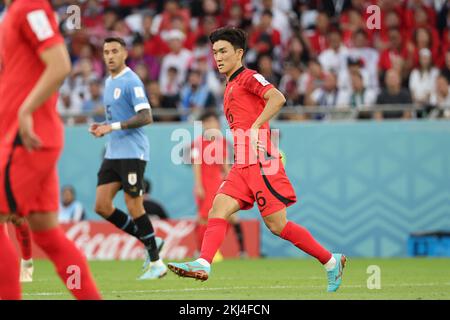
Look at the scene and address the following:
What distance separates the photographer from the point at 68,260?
709cm

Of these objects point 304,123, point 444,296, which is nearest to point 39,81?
point 444,296

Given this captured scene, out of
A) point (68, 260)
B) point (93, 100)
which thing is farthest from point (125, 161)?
point (93, 100)

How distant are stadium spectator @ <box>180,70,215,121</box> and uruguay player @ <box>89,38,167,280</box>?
6982 mm

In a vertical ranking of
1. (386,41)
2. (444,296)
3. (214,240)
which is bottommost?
(444,296)

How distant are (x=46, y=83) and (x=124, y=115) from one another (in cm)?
583

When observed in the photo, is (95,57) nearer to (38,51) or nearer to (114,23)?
(114,23)

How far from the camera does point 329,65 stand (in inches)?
789

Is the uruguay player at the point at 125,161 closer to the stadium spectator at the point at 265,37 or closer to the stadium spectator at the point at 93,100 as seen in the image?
the stadium spectator at the point at 93,100

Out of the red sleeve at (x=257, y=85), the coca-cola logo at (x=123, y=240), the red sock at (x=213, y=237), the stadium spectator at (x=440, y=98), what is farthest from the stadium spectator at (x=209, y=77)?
the red sock at (x=213, y=237)

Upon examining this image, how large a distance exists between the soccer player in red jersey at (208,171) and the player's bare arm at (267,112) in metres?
7.50

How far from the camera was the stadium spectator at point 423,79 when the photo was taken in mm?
19047

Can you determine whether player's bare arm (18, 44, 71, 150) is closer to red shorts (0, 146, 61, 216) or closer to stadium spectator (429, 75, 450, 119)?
red shorts (0, 146, 61, 216)

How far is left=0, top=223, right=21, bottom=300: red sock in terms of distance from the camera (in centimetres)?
Result: 702
